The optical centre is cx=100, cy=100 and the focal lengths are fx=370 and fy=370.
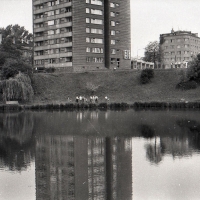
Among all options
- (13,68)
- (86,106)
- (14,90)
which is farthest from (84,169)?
(13,68)

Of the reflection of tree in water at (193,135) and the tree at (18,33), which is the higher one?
the tree at (18,33)

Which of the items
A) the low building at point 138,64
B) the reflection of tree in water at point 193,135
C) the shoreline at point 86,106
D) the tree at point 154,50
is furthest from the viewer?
the low building at point 138,64

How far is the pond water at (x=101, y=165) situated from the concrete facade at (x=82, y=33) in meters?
69.4

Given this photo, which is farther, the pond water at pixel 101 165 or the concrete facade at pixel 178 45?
the concrete facade at pixel 178 45

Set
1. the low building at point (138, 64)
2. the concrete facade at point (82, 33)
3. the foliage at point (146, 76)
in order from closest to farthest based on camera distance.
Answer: the foliage at point (146, 76)
the concrete facade at point (82, 33)
the low building at point (138, 64)

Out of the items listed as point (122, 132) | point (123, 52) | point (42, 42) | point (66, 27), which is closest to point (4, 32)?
point (42, 42)

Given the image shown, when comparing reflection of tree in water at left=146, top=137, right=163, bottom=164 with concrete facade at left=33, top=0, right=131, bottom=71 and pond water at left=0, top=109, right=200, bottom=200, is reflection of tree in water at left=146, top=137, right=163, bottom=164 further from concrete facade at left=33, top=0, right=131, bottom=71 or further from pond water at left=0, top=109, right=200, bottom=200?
concrete facade at left=33, top=0, right=131, bottom=71

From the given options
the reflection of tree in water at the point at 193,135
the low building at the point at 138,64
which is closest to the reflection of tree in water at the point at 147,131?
the reflection of tree in water at the point at 193,135

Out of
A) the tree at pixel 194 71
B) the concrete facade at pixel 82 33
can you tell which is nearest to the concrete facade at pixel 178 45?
the concrete facade at pixel 82 33

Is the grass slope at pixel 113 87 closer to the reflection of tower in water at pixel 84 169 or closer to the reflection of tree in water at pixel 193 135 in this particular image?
the reflection of tree in water at pixel 193 135

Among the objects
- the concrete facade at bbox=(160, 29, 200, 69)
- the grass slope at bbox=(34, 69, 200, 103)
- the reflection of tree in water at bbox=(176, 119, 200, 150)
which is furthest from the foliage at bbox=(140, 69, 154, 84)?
the concrete facade at bbox=(160, 29, 200, 69)

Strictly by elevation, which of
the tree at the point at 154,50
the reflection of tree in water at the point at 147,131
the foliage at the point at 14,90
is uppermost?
the tree at the point at 154,50

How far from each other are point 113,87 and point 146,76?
26.7 ft

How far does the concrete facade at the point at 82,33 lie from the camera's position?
98500 mm
